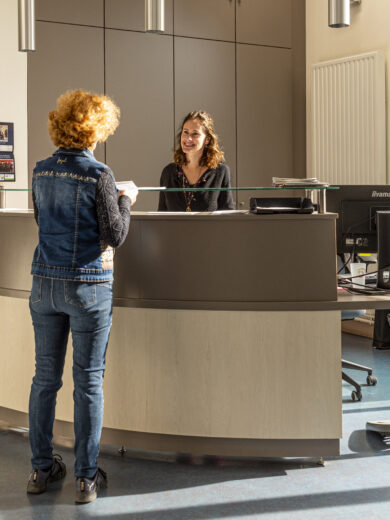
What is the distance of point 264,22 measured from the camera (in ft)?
22.4

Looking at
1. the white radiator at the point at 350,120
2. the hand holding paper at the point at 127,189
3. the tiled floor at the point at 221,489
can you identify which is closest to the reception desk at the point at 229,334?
the tiled floor at the point at 221,489

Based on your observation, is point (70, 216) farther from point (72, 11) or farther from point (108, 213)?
point (72, 11)

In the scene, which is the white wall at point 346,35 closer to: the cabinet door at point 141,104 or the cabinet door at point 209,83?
the cabinet door at point 209,83

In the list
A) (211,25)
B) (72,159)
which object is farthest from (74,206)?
(211,25)

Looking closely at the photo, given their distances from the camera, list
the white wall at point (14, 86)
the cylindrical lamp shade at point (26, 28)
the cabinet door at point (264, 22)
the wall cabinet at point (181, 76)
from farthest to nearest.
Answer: the cabinet door at point (264, 22) < the wall cabinet at point (181, 76) < the white wall at point (14, 86) < the cylindrical lamp shade at point (26, 28)

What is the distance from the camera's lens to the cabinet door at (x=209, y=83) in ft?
21.4

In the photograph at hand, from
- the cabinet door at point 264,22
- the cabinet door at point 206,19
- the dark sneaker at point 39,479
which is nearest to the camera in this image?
the dark sneaker at point 39,479

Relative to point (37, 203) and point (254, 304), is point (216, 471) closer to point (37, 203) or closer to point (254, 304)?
point (254, 304)

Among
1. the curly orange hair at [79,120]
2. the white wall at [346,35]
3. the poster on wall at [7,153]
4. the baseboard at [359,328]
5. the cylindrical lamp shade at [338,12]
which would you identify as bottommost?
the baseboard at [359,328]

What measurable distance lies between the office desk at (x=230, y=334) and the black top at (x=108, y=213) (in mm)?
416

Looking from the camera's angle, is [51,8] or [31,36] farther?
[51,8]

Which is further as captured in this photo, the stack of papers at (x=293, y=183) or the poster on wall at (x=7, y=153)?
the poster on wall at (x=7, y=153)

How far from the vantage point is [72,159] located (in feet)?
8.83

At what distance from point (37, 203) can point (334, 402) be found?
58.8 inches
